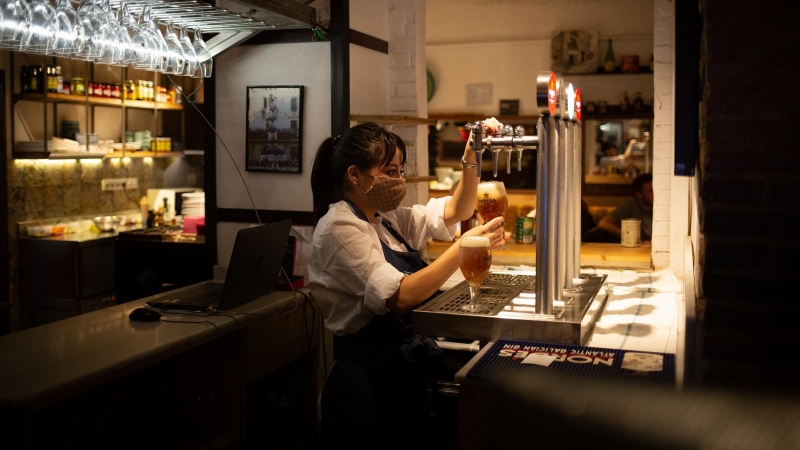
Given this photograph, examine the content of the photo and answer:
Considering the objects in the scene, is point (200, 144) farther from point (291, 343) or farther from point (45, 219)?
point (291, 343)

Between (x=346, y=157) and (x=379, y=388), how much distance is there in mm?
746

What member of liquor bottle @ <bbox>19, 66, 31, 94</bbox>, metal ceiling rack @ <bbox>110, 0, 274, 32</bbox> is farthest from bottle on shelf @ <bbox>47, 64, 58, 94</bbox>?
metal ceiling rack @ <bbox>110, 0, 274, 32</bbox>

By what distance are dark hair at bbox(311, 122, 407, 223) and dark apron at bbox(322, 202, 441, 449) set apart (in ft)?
1.59

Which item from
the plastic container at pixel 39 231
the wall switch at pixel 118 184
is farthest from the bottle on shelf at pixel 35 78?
the wall switch at pixel 118 184

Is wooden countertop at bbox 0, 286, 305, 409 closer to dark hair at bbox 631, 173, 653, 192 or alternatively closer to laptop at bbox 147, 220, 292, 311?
laptop at bbox 147, 220, 292, 311

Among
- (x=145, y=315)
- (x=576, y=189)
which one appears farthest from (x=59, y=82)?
(x=576, y=189)

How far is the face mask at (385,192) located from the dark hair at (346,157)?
56mm

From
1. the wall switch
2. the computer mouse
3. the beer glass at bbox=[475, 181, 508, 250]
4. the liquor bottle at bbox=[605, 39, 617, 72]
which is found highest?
the liquor bottle at bbox=[605, 39, 617, 72]

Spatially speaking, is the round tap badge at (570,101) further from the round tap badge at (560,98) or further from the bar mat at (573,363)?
the bar mat at (573,363)

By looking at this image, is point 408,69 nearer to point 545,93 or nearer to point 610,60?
point 545,93

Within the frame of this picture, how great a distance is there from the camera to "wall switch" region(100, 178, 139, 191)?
7.34m

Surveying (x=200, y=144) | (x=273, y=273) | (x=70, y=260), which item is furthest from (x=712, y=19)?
(x=200, y=144)

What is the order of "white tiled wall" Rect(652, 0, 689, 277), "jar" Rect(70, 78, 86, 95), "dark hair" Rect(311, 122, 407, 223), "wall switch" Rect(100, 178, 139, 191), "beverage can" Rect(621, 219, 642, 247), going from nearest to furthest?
1. "dark hair" Rect(311, 122, 407, 223)
2. "white tiled wall" Rect(652, 0, 689, 277)
3. "beverage can" Rect(621, 219, 642, 247)
4. "jar" Rect(70, 78, 86, 95)
5. "wall switch" Rect(100, 178, 139, 191)

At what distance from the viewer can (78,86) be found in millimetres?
6711
